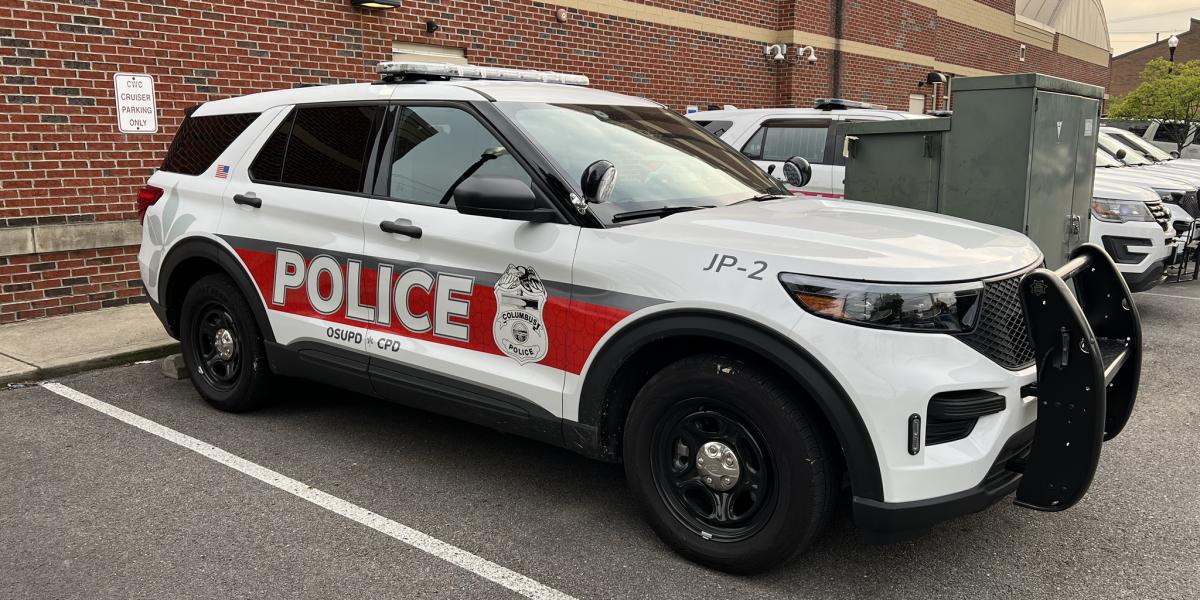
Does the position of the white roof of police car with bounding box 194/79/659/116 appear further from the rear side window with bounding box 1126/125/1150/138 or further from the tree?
the tree

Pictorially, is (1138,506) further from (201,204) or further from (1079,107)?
(201,204)

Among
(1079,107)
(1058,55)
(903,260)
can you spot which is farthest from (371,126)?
(1058,55)

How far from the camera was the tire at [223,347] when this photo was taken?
16.5 feet

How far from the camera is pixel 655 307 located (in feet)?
11.1

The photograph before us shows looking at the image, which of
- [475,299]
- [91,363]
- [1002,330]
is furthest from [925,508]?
[91,363]

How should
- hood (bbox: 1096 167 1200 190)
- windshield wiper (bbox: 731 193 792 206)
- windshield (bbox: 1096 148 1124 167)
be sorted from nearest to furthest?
windshield wiper (bbox: 731 193 792 206), hood (bbox: 1096 167 1200 190), windshield (bbox: 1096 148 1124 167)

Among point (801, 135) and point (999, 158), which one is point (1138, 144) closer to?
point (801, 135)

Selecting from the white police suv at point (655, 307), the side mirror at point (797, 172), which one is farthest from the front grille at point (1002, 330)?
the side mirror at point (797, 172)

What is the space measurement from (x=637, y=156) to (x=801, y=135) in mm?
5229

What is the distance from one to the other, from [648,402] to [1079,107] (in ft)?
15.5

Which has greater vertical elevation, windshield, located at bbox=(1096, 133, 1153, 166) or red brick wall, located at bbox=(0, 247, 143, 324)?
windshield, located at bbox=(1096, 133, 1153, 166)

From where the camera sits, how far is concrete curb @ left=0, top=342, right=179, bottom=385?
19.7 feet

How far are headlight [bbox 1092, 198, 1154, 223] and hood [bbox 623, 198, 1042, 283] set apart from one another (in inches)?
200

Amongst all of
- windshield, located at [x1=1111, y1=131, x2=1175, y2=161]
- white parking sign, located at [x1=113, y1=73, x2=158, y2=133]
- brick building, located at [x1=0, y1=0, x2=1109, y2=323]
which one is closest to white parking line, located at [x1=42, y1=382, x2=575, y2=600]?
brick building, located at [x1=0, y1=0, x2=1109, y2=323]
